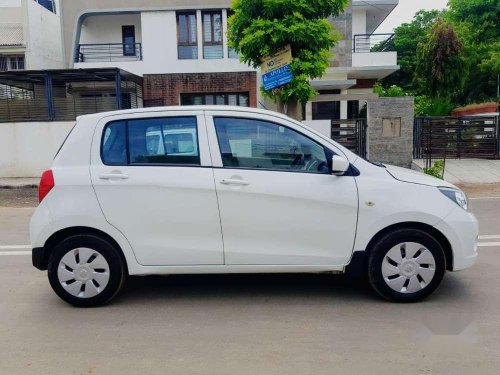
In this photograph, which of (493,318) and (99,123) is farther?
(99,123)

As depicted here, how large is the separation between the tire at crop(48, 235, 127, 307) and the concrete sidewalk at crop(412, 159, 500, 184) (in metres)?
11.2

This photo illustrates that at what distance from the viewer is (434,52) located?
76.6 ft

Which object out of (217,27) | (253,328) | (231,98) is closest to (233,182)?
(253,328)

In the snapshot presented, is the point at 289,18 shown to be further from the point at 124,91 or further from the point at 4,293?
the point at 124,91

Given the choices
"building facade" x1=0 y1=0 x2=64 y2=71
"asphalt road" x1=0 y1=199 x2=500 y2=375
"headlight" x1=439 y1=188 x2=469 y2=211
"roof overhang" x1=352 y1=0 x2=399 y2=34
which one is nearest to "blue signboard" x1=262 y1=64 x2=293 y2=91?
"asphalt road" x1=0 y1=199 x2=500 y2=375

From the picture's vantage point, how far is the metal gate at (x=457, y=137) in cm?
1611

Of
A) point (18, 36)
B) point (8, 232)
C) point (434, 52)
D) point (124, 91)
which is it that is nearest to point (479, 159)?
point (434, 52)

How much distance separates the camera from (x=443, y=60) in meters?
23.1

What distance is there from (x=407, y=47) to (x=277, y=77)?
29983mm

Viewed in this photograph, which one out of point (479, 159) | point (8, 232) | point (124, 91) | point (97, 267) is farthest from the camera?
point (124, 91)

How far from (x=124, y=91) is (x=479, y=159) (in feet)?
42.7

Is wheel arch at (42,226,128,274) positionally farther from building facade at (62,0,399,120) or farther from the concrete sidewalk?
building facade at (62,0,399,120)

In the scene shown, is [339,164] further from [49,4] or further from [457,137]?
[49,4]

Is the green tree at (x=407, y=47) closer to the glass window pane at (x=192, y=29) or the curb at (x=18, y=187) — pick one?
the glass window pane at (x=192, y=29)
